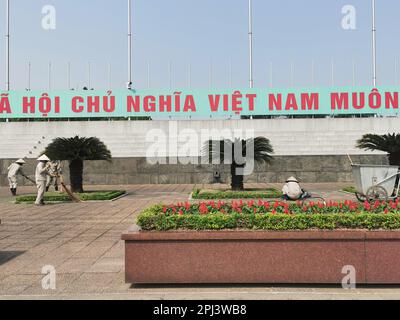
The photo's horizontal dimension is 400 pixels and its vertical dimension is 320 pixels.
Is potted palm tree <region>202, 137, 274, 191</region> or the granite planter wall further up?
potted palm tree <region>202, 137, 274, 191</region>

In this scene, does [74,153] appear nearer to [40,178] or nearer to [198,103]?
[40,178]

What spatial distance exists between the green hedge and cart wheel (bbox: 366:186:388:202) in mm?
9000

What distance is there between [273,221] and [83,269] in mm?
3308

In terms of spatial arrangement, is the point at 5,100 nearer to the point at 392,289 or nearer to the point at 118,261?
the point at 118,261

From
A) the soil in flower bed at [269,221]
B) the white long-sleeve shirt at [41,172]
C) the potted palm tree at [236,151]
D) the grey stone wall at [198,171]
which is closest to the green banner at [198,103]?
the grey stone wall at [198,171]

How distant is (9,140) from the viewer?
111ft

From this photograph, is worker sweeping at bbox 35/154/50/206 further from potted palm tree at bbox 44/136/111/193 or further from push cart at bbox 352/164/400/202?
push cart at bbox 352/164/400/202

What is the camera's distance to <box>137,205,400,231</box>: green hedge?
6164mm

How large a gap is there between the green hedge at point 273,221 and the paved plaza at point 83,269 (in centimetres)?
85

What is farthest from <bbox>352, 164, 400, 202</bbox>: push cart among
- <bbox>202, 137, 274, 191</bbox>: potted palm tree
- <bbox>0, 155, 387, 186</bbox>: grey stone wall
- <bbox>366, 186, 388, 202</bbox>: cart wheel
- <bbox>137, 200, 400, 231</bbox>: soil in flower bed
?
<bbox>0, 155, 387, 186</bbox>: grey stone wall

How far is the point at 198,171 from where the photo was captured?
102ft

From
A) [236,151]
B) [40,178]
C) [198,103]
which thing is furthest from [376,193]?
[198,103]

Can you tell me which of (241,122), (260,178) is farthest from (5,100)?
(260,178)
